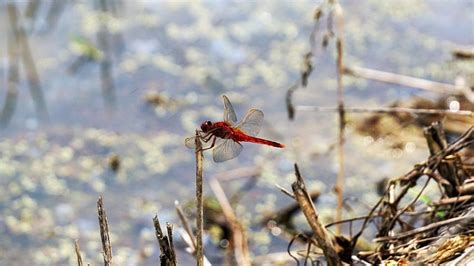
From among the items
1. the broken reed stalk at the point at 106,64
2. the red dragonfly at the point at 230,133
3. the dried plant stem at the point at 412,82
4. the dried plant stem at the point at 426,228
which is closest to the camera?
the dried plant stem at the point at 426,228

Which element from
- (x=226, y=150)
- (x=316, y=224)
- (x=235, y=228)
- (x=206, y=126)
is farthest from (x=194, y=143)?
(x=235, y=228)

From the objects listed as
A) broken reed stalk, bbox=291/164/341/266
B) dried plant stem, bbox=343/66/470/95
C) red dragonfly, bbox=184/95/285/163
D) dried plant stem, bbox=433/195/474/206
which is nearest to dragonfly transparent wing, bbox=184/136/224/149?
red dragonfly, bbox=184/95/285/163

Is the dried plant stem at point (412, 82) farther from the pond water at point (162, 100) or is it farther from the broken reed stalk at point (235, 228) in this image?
the broken reed stalk at point (235, 228)

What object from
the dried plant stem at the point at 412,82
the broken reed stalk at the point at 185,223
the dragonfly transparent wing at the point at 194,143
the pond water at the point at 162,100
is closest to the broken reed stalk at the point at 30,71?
the pond water at the point at 162,100

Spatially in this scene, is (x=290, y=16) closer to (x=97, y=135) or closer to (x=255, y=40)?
(x=255, y=40)

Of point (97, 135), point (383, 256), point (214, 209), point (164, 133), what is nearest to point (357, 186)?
point (214, 209)

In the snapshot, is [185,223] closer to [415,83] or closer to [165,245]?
[165,245]

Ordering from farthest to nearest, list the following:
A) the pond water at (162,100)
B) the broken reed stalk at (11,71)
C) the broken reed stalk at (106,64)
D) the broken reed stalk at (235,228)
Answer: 1. the broken reed stalk at (106,64)
2. the broken reed stalk at (11,71)
3. the pond water at (162,100)
4. the broken reed stalk at (235,228)

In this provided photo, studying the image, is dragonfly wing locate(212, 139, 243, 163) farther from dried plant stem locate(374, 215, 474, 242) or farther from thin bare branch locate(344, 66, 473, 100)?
thin bare branch locate(344, 66, 473, 100)
